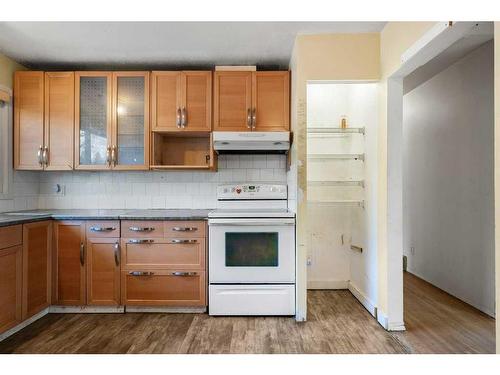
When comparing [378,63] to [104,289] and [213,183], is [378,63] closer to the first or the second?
[213,183]

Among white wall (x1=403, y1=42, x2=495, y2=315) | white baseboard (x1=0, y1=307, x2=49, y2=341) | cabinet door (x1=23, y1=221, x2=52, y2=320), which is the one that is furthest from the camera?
white wall (x1=403, y1=42, x2=495, y2=315)

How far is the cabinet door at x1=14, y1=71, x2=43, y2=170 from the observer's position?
3049 millimetres

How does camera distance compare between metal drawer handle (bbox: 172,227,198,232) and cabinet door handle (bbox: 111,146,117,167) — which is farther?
cabinet door handle (bbox: 111,146,117,167)

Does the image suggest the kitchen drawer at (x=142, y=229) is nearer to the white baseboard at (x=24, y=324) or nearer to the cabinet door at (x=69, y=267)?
the cabinet door at (x=69, y=267)

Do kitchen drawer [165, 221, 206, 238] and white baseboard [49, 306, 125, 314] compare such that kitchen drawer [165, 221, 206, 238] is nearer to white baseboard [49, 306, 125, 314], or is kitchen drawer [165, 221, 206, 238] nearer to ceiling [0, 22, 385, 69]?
white baseboard [49, 306, 125, 314]

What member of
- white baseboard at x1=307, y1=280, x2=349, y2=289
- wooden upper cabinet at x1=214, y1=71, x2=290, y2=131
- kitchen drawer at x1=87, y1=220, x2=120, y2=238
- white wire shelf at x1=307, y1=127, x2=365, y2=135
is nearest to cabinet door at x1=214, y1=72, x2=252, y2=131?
wooden upper cabinet at x1=214, y1=71, x2=290, y2=131

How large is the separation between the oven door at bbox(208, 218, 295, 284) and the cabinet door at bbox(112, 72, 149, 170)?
3.40 ft

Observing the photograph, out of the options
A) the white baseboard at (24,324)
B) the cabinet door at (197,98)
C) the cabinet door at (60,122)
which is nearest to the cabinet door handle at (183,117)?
the cabinet door at (197,98)

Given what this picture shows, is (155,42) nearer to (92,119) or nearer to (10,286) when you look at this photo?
(92,119)

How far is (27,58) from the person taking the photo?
10.1 ft

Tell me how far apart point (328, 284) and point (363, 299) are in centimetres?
55

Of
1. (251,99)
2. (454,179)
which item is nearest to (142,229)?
(251,99)

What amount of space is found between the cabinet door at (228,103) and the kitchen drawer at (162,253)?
43.9 inches

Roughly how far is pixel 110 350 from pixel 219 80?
2411mm
